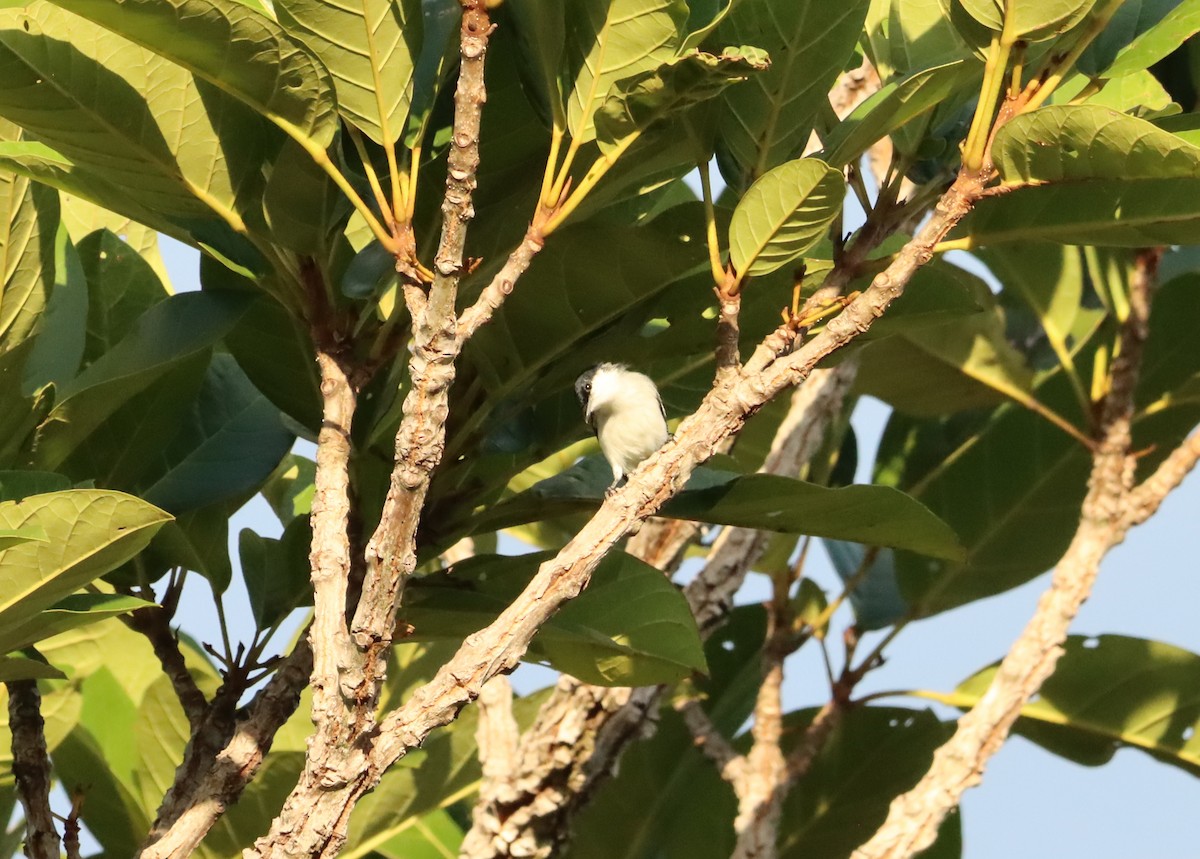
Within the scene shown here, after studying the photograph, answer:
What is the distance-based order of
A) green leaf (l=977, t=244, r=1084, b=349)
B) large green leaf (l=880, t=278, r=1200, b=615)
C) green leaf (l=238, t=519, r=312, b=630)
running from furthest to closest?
green leaf (l=977, t=244, r=1084, b=349), large green leaf (l=880, t=278, r=1200, b=615), green leaf (l=238, t=519, r=312, b=630)

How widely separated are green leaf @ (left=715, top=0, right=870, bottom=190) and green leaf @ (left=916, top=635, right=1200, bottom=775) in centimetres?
152

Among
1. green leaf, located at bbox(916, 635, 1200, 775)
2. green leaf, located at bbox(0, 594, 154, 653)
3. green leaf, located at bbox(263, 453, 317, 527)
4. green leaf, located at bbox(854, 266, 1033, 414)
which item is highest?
green leaf, located at bbox(0, 594, 154, 653)

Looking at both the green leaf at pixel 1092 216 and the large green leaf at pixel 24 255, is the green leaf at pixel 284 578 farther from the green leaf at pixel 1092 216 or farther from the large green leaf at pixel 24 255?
the green leaf at pixel 1092 216

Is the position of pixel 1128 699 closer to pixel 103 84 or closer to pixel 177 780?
pixel 177 780

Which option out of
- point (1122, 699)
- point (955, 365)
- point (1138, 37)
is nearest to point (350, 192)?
point (1138, 37)

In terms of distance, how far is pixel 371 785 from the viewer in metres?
1.18

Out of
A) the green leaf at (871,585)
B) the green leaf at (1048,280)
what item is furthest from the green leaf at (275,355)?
the green leaf at (1048,280)

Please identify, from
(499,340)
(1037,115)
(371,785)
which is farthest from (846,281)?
(371,785)

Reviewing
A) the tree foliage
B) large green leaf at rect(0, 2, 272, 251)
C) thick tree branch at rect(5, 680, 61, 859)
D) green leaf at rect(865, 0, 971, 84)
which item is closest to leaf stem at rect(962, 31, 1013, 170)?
the tree foliage

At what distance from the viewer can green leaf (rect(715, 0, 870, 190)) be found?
1.45 meters

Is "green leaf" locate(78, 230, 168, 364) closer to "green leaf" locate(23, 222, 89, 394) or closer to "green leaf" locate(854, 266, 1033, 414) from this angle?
"green leaf" locate(23, 222, 89, 394)

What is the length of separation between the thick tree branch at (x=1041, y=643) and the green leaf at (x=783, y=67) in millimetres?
1053

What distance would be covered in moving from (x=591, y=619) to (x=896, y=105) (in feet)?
2.41

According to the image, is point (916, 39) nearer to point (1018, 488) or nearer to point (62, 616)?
point (62, 616)
